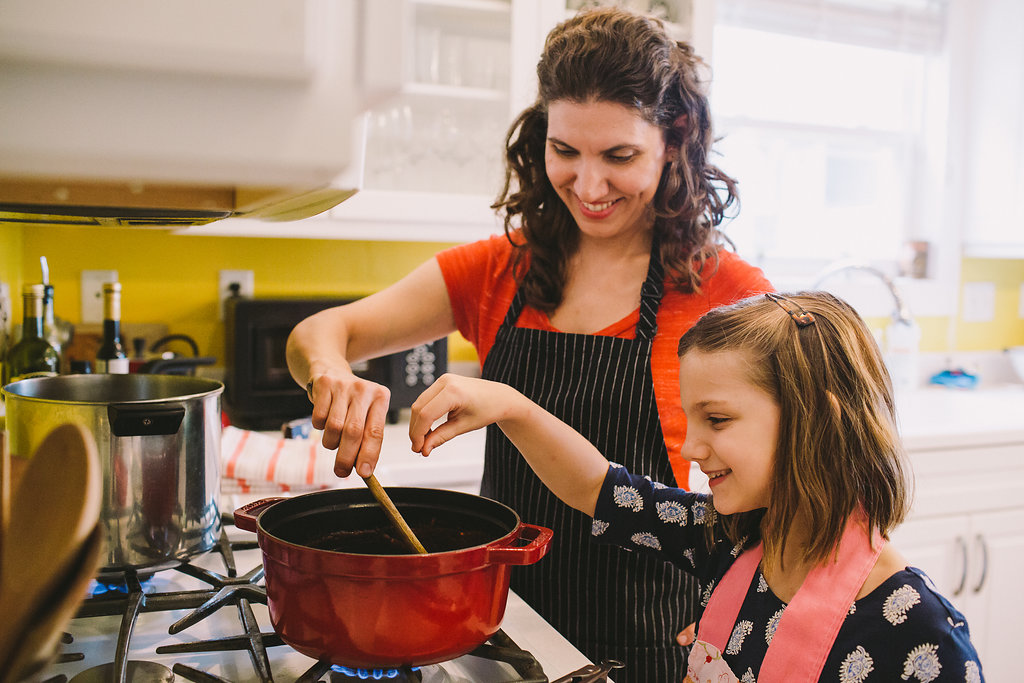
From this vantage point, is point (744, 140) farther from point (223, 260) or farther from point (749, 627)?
point (749, 627)

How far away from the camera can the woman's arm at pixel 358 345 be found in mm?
905

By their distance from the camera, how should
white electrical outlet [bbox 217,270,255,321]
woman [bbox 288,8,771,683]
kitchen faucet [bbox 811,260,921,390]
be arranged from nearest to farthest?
woman [bbox 288,8,771,683], white electrical outlet [bbox 217,270,255,321], kitchen faucet [bbox 811,260,921,390]

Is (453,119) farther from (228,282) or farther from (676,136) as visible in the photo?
(676,136)

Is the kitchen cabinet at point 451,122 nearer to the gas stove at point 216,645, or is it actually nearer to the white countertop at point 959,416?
the white countertop at point 959,416

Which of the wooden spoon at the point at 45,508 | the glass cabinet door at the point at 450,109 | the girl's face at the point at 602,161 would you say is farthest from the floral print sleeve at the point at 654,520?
the glass cabinet door at the point at 450,109

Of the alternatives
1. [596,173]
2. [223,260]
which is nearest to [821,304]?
[596,173]

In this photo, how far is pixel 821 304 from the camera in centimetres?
103

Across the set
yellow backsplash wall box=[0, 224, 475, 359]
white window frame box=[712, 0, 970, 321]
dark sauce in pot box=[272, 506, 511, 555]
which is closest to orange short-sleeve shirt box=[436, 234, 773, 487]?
dark sauce in pot box=[272, 506, 511, 555]

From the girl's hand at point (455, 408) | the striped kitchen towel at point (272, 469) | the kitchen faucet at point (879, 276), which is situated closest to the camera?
the girl's hand at point (455, 408)

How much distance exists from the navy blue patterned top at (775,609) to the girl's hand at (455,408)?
0.18 metres

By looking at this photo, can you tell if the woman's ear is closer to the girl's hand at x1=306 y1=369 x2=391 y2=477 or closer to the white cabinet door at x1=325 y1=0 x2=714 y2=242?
the girl's hand at x1=306 y1=369 x2=391 y2=477

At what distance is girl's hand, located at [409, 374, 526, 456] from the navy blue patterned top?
0.60 ft

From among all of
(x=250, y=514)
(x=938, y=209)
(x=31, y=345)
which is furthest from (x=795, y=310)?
(x=938, y=209)

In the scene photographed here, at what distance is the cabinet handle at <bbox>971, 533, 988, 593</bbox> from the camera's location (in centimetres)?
227
